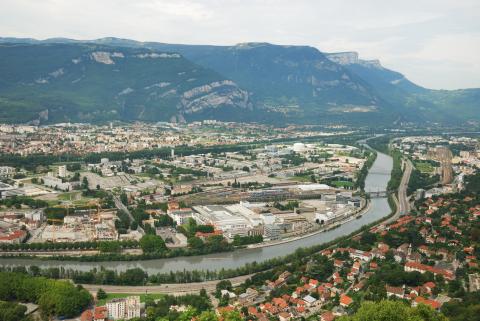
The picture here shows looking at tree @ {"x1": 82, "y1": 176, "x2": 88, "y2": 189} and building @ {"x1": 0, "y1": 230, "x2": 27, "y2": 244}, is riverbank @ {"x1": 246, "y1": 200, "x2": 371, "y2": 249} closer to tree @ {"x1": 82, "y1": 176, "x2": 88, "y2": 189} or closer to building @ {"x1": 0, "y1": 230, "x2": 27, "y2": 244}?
building @ {"x1": 0, "y1": 230, "x2": 27, "y2": 244}

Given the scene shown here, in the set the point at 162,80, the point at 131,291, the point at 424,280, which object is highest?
the point at 162,80

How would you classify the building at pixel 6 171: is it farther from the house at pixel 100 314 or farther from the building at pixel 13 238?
the house at pixel 100 314

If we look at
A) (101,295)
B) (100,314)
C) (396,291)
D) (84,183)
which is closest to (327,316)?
(396,291)

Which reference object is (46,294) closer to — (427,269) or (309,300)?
(309,300)

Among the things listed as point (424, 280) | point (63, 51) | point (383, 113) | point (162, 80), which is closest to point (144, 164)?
point (424, 280)

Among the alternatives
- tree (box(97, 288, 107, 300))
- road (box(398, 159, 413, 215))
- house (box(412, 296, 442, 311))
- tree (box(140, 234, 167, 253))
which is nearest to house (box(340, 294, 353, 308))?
house (box(412, 296, 442, 311))

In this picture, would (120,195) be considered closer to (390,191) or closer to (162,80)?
(390,191)

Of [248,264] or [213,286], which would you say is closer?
[213,286]

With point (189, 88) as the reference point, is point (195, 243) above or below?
below
